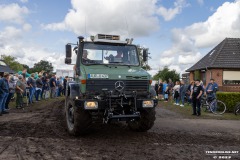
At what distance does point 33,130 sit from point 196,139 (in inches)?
188

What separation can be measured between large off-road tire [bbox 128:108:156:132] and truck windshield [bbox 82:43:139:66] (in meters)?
1.54

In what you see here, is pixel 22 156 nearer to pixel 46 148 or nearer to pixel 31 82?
pixel 46 148

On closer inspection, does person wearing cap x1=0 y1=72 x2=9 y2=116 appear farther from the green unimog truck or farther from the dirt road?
the green unimog truck

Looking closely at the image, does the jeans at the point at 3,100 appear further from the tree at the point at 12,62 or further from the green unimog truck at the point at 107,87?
the tree at the point at 12,62

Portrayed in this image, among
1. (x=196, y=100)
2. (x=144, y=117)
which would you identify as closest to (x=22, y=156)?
(x=144, y=117)

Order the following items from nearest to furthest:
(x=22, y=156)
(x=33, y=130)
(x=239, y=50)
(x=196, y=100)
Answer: (x=22, y=156)
(x=33, y=130)
(x=196, y=100)
(x=239, y=50)

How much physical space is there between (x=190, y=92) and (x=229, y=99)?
2948mm

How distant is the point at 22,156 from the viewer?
5945 millimetres

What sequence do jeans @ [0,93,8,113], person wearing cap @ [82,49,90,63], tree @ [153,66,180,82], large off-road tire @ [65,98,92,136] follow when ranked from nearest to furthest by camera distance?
large off-road tire @ [65,98,92,136] < person wearing cap @ [82,49,90,63] < jeans @ [0,93,8,113] < tree @ [153,66,180,82]

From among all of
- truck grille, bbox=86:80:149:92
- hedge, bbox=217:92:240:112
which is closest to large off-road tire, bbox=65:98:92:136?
truck grille, bbox=86:80:149:92

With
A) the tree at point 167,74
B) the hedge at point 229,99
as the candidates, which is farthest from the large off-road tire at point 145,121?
the tree at point 167,74

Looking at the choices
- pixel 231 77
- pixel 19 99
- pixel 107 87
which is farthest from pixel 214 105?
pixel 231 77

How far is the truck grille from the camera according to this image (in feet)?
25.2

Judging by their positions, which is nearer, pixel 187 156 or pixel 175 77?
pixel 187 156
